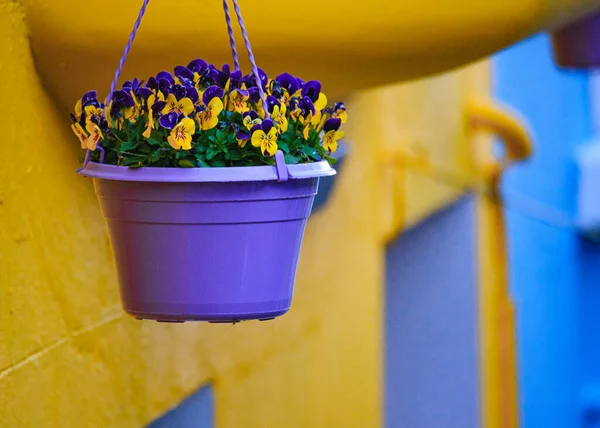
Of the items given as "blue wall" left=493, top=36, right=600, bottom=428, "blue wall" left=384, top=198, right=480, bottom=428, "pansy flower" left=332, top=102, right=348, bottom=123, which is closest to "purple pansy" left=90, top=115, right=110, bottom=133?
"pansy flower" left=332, top=102, right=348, bottom=123

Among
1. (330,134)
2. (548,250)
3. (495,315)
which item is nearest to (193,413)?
(330,134)

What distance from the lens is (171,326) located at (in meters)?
1.46

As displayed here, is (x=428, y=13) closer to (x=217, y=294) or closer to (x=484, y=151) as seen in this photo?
(x=217, y=294)

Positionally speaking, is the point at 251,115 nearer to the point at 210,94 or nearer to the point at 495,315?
the point at 210,94

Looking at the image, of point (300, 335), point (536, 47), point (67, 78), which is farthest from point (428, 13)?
point (536, 47)

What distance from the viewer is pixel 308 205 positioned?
37.3 inches

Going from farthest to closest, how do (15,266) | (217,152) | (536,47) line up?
(536,47), (15,266), (217,152)

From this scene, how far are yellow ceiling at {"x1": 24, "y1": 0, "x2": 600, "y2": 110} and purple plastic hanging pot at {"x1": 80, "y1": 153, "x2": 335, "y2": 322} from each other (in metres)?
0.20

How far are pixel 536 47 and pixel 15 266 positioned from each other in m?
4.47

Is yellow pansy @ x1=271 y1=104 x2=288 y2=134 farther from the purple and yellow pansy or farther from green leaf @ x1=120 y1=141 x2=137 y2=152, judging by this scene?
green leaf @ x1=120 y1=141 x2=137 y2=152

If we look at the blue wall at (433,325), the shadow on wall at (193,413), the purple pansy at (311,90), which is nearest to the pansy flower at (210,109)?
the purple pansy at (311,90)

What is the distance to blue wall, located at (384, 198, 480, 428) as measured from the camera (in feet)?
10.7

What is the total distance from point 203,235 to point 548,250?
444 cm

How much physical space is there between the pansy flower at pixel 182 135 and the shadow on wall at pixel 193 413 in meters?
0.83
